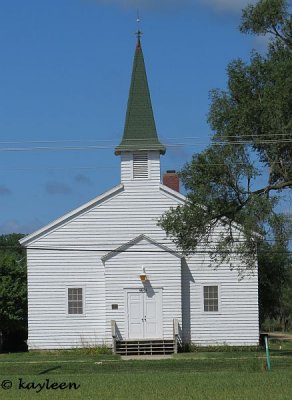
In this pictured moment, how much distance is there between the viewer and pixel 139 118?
44875 mm

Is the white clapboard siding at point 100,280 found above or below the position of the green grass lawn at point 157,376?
above

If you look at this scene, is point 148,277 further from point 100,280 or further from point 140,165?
point 140,165

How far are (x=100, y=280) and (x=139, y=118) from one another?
748cm

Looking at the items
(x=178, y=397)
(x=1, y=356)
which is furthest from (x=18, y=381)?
(x=1, y=356)

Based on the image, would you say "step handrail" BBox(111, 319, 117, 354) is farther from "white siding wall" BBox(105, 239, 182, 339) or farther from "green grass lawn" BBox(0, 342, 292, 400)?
"green grass lawn" BBox(0, 342, 292, 400)

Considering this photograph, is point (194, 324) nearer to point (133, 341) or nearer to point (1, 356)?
point (133, 341)

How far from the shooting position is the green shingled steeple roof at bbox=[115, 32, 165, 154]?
1734 inches

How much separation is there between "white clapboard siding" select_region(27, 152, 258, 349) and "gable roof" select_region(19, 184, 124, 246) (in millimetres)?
47

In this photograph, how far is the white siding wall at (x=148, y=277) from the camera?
139ft

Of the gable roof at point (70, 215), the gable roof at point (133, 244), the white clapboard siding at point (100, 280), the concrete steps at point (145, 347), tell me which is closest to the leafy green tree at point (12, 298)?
the gable roof at point (70, 215)

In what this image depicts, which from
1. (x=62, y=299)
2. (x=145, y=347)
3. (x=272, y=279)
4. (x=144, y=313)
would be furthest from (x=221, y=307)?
(x=272, y=279)

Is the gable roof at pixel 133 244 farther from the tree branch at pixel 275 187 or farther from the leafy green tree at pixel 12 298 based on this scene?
the tree branch at pixel 275 187

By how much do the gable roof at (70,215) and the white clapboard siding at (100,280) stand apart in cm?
5

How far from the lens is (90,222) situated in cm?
4331
